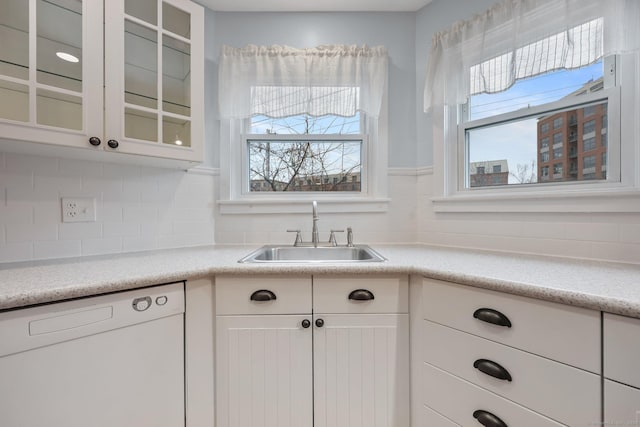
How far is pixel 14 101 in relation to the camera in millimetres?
970

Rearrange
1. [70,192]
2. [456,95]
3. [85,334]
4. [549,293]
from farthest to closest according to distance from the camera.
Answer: [456,95]
[70,192]
[85,334]
[549,293]

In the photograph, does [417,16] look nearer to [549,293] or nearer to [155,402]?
[549,293]

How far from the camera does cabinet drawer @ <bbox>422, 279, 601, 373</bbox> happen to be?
721mm

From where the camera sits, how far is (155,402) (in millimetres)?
1012

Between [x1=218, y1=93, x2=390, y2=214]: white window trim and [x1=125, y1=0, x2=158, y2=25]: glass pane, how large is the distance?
63 cm

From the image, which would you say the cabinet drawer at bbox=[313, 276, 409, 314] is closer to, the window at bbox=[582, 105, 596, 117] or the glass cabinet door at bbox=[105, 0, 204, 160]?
the glass cabinet door at bbox=[105, 0, 204, 160]

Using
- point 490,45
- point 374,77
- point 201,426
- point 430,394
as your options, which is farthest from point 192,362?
point 490,45

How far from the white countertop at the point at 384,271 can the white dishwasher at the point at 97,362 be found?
2.3 inches

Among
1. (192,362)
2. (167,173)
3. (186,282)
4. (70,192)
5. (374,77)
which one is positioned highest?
(374,77)

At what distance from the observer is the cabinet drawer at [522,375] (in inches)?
28.6

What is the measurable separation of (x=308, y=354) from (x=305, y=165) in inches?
46.9

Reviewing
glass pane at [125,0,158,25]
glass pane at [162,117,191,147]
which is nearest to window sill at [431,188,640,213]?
glass pane at [162,117,191,147]

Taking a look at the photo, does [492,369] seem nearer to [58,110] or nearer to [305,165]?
[305,165]

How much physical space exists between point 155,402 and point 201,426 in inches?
9.4
